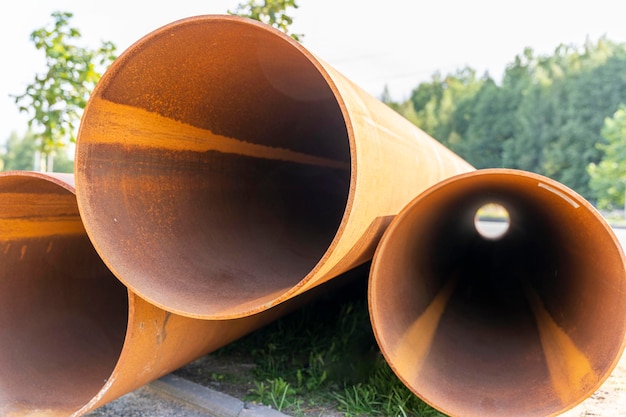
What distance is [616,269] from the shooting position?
2.12 meters

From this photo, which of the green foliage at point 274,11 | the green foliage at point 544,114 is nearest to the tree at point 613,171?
the green foliage at point 544,114

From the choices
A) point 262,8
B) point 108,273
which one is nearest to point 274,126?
point 108,273

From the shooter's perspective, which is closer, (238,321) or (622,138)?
(238,321)

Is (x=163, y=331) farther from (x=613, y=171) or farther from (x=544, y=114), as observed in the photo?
(x=544, y=114)

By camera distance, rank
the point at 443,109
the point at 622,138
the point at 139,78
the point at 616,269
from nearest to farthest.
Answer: the point at 139,78 → the point at 616,269 → the point at 622,138 → the point at 443,109

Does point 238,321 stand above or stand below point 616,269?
below

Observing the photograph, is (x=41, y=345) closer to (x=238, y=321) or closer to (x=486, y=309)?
(x=238, y=321)

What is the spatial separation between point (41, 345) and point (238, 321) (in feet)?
3.27

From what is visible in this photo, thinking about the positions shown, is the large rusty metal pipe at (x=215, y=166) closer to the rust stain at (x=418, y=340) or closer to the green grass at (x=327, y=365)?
the rust stain at (x=418, y=340)

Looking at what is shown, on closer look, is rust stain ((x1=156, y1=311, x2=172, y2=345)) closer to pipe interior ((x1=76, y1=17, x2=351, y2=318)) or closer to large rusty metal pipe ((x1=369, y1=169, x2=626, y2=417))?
pipe interior ((x1=76, y1=17, x2=351, y2=318))

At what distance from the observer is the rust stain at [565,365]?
2086 millimetres

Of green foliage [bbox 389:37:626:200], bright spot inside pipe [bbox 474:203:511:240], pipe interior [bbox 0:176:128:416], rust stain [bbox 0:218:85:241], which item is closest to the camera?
pipe interior [bbox 0:176:128:416]

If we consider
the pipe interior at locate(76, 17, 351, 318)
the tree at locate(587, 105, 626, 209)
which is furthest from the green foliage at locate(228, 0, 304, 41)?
the tree at locate(587, 105, 626, 209)

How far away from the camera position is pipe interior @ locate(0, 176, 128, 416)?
2.46 m
